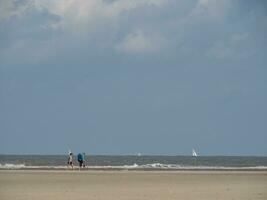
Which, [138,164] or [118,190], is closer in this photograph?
[118,190]

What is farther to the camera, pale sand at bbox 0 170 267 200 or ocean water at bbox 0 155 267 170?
ocean water at bbox 0 155 267 170

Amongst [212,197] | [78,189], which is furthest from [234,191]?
[78,189]

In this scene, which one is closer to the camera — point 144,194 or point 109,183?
point 144,194

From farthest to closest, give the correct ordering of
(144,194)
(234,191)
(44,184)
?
(44,184), (234,191), (144,194)

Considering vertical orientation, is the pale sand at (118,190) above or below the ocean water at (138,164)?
below

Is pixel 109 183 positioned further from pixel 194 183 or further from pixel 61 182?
pixel 194 183

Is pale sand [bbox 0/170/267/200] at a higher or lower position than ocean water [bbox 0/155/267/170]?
lower

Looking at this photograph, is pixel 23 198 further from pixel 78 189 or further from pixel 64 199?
pixel 78 189

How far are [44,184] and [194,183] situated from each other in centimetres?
737

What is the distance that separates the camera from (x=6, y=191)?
25.2 metres

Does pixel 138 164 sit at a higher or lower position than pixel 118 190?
higher

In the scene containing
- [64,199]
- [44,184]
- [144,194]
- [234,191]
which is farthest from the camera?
[44,184]

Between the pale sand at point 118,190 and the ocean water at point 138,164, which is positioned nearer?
the pale sand at point 118,190

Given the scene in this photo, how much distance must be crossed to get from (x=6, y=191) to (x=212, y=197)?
8.32 meters
